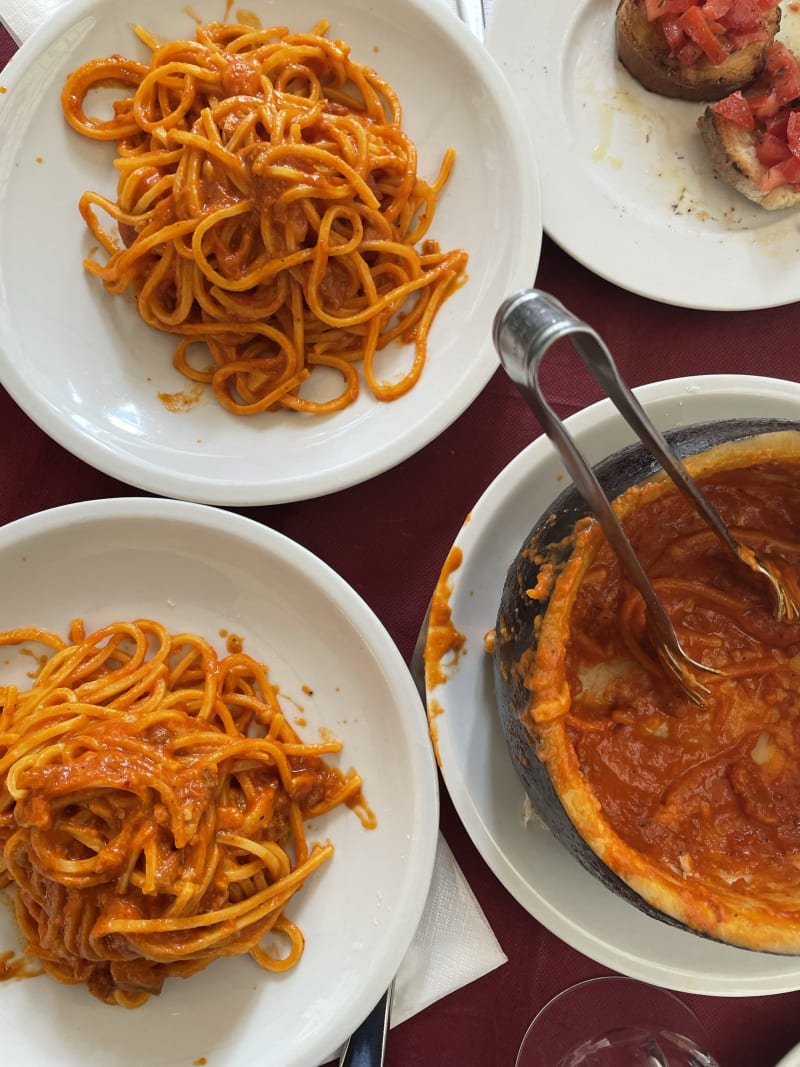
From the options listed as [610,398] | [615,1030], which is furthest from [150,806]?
[615,1030]

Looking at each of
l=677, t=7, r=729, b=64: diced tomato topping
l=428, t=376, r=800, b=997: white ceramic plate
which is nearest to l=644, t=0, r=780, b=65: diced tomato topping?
l=677, t=7, r=729, b=64: diced tomato topping

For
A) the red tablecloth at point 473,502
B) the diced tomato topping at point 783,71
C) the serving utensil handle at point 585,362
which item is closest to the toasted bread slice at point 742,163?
the diced tomato topping at point 783,71

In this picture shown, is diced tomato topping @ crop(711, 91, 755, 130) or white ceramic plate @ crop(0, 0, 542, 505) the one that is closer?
white ceramic plate @ crop(0, 0, 542, 505)

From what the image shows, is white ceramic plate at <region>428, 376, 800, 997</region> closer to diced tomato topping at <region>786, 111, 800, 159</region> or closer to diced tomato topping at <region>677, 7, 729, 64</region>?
diced tomato topping at <region>786, 111, 800, 159</region>

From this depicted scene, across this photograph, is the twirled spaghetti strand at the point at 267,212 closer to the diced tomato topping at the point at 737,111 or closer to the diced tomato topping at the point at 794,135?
the diced tomato topping at the point at 737,111

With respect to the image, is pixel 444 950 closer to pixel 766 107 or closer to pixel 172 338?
pixel 172 338

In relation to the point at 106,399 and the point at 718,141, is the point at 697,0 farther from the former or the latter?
the point at 106,399
